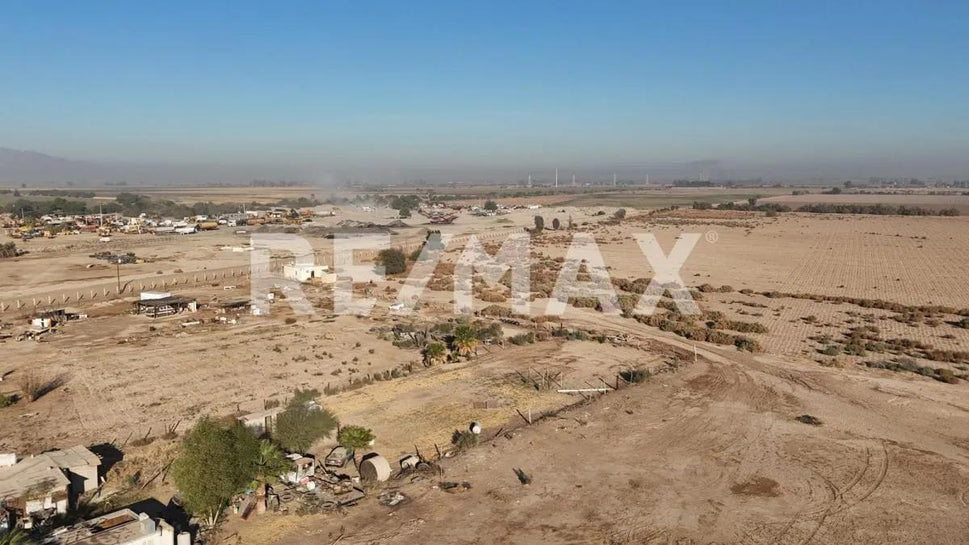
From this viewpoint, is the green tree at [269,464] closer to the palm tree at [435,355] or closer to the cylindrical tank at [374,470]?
the cylindrical tank at [374,470]

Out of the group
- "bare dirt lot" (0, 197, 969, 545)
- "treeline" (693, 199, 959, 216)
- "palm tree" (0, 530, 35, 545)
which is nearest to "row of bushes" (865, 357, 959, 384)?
"bare dirt lot" (0, 197, 969, 545)

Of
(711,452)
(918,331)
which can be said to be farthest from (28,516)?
(918,331)

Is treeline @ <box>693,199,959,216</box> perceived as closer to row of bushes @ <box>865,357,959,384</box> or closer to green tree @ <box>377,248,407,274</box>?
green tree @ <box>377,248,407,274</box>

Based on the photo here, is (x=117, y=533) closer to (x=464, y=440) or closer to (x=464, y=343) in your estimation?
(x=464, y=440)

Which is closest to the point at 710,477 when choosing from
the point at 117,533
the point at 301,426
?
the point at 301,426

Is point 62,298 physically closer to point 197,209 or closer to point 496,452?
point 496,452

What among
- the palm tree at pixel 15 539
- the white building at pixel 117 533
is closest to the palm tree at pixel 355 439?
the white building at pixel 117 533
